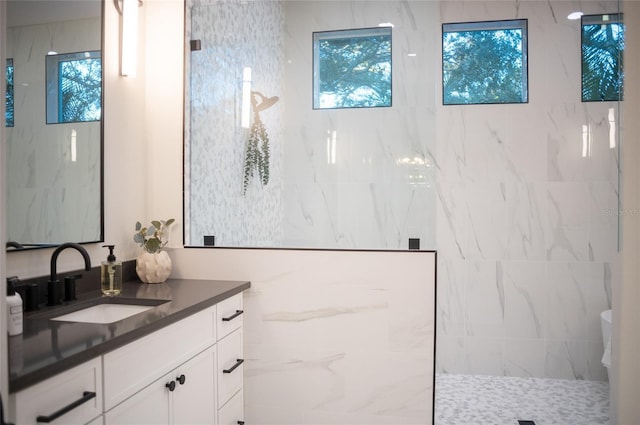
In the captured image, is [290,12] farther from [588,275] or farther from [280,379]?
[588,275]

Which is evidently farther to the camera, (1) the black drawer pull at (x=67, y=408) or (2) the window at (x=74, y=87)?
(2) the window at (x=74, y=87)

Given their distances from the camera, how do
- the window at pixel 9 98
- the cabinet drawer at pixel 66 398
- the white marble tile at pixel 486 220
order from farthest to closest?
the white marble tile at pixel 486 220, the window at pixel 9 98, the cabinet drawer at pixel 66 398

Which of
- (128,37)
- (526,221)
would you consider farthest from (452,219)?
(128,37)

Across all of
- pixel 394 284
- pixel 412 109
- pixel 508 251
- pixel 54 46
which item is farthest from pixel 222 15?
pixel 508 251

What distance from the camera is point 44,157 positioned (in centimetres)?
181

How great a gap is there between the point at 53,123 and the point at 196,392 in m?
1.17

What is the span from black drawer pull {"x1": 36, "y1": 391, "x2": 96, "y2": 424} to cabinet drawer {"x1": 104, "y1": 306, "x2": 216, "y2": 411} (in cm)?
8

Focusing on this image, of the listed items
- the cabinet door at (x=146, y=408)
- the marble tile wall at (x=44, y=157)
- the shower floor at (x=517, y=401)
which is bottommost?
the shower floor at (x=517, y=401)

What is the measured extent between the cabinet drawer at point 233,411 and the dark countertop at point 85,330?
0.50 m

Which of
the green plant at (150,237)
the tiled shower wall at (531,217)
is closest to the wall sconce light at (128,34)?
the green plant at (150,237)

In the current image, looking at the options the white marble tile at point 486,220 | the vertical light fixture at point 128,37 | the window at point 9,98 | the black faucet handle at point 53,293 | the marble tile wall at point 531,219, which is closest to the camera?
the window at point 9,98

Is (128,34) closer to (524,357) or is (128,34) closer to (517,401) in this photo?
(517,401)

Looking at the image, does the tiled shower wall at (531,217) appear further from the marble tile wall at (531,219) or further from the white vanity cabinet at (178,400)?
the white vanity cabinet at (178,400)

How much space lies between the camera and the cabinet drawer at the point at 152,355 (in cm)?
137
